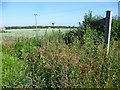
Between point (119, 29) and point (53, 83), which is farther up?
point (119, 29)

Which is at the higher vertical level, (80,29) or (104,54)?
(80,29)

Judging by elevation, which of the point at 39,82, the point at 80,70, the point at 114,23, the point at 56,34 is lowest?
the point at 39,82

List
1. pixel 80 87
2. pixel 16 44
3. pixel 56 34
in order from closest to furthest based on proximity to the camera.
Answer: pixel 80 87
pixel 16 44
pixel 56 34

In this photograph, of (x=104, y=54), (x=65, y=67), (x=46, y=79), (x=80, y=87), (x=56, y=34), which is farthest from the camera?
(x=56, y=34)

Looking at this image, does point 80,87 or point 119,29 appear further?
point 119,29

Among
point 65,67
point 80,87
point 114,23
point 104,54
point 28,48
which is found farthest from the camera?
point 114,23

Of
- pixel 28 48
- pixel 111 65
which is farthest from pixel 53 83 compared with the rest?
pixel 28 48

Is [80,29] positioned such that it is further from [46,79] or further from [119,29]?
[46,79]

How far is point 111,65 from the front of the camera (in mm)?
2838

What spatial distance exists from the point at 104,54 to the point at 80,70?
0.86 metres

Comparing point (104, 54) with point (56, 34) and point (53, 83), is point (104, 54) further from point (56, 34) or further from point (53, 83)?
point (56, 34)

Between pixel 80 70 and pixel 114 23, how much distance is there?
468 centimetres

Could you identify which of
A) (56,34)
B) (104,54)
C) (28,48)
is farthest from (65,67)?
(56,34)

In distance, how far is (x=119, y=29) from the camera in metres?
6.54
